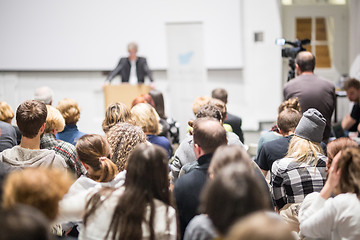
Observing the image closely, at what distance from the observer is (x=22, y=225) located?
1.19 m

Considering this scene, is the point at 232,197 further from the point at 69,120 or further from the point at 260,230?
the point at 69,120

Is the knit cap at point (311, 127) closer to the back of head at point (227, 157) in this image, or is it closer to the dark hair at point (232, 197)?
the back of head at point (227, 157)

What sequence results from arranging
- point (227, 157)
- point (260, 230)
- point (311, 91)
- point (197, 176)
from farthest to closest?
point (311, 91), point (197, 176), point (227, 157), point (260, 230)

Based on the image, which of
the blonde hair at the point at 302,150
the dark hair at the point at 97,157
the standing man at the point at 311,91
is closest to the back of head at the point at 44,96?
the dark hair at the point at 97,157

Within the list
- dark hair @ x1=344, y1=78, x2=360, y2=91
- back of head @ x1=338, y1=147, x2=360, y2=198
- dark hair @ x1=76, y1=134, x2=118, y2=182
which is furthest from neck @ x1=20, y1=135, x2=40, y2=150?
dark hair @ x1=344, y1=78, x2=360, y2=91

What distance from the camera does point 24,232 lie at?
1182 millimetres

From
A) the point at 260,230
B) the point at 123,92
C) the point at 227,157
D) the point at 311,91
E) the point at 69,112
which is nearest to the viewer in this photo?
the point at 260,230

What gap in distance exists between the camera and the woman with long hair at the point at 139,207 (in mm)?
1898

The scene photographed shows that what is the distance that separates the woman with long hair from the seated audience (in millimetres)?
359

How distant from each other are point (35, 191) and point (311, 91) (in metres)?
3.10

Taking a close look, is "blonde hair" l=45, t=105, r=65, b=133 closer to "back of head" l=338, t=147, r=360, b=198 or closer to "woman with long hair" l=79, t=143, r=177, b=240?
"woman with long hair" l=79, t=143, r=177, b=240

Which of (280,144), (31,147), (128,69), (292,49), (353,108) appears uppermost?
(292,49)

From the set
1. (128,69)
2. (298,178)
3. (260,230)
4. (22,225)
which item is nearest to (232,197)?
(260,230)

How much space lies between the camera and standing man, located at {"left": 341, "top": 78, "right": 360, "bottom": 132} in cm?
546
